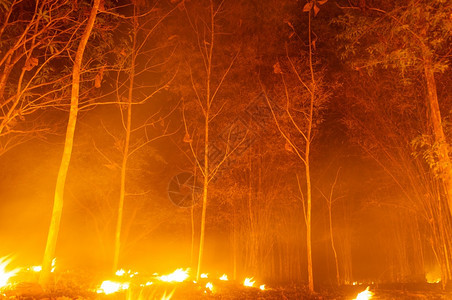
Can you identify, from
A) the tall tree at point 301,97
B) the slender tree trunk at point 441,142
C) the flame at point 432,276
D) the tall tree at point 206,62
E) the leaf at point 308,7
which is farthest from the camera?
the flame at point 432,276

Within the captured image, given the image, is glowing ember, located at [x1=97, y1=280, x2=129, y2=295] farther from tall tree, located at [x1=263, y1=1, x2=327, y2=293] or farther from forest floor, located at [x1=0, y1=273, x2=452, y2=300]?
tall tree, located at [x1=263, y1=1, x2=327, y2=293]

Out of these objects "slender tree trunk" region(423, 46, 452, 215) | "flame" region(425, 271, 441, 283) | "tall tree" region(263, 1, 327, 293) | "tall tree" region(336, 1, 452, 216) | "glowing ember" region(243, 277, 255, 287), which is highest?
"tall tree" region(263, 1, 327, 293)

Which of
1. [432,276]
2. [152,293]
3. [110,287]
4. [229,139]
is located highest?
[229,139]

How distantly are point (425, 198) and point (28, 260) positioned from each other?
47.9ft

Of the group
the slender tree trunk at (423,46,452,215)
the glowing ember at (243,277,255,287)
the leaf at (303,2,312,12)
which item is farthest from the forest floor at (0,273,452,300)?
the leaf at (303,2,312,12)

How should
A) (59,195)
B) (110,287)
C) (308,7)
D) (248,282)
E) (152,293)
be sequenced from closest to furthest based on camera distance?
(59,195), (152,293), (110,287), (308,7), (248,282)

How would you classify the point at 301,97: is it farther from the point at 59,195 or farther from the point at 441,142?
the point at 59,195

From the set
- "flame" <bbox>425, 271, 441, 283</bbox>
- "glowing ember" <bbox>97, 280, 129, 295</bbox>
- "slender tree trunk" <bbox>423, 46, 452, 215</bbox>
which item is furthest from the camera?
"flame" <bbox>425, 271, 441, 283</bbox>

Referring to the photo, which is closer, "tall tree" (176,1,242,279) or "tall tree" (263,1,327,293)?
"tall tree" (263,1,327,293)

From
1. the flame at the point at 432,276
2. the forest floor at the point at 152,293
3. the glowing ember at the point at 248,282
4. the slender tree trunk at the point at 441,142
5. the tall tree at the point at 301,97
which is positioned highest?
the tall tree at the point at 301,97

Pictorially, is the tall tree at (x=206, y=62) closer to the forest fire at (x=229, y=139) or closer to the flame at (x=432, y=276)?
the forest fire at (x=229, y=139)

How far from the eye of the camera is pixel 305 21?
33.1 feet

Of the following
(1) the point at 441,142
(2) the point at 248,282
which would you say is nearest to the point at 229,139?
(2) the point at 248,282

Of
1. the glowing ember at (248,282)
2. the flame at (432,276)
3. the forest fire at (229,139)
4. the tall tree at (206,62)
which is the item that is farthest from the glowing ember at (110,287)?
the flame at (432,276)
